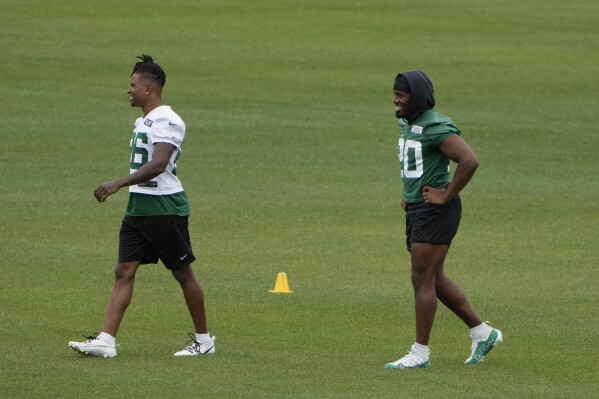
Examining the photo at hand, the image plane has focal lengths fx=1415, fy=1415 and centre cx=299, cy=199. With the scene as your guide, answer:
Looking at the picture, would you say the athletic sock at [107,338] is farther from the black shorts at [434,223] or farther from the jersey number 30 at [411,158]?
the jersey number 30 at [411,158]

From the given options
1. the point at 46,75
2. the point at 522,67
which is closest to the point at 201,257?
the point at 46,75

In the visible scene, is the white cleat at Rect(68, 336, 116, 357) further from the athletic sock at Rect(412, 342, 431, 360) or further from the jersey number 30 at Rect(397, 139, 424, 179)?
the jersey number 30 at Rect(397, 139, 424, 179)

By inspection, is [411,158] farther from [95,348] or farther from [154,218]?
[95,348]

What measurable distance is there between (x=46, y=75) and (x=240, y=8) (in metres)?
9.68

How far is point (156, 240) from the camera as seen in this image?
10.4 metres

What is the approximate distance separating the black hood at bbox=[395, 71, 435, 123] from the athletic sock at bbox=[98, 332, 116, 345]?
2.65 m

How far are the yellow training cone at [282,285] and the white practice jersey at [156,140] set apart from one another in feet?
9.73

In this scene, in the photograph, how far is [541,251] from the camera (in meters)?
15.8

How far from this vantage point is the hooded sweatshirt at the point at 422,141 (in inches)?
389

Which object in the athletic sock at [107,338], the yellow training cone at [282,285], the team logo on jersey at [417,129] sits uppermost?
the team logo on jersey at [417,129]

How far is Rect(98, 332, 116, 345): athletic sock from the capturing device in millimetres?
10180

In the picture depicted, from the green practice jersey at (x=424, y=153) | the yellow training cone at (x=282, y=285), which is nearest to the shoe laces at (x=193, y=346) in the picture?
the green practice jersey at (x=424, y=153)

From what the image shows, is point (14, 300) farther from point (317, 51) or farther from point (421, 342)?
point (317, 51)

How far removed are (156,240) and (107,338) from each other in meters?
0.80
